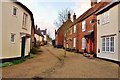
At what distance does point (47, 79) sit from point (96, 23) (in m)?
14.7

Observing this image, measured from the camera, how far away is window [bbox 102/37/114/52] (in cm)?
1795

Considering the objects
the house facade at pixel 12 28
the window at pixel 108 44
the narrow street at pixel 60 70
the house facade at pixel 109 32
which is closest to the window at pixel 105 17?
the house facade at pixel 109 32

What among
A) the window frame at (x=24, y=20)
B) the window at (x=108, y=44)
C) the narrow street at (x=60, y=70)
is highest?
the window frame at (x=24, y=20)

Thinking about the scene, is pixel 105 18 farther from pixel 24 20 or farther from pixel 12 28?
pixel 12 28

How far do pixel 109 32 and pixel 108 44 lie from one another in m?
1.29

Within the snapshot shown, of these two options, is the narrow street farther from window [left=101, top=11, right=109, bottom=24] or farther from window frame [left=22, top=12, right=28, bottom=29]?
window frame [left=22, top=12, right=28, bottom=29]

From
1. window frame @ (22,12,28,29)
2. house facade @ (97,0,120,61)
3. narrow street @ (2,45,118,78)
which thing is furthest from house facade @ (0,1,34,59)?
house facade @ (97,0,120,61)

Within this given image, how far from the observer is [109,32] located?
1827cm

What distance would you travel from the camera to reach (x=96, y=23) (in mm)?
22344

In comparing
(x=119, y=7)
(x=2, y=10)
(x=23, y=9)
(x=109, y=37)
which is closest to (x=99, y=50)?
(x=109, y=37)

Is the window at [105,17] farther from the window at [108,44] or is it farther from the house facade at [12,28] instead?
the house facade at [12,28]

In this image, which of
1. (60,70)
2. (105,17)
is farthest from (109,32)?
(60,70)

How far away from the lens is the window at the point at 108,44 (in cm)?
1795

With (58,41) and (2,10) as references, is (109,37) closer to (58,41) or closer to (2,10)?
(2,10)
